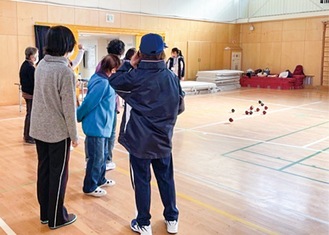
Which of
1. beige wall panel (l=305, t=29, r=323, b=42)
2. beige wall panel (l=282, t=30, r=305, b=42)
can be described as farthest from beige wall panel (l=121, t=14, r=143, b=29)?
beige wall panel (l=305, t=29, r=323, b=42)

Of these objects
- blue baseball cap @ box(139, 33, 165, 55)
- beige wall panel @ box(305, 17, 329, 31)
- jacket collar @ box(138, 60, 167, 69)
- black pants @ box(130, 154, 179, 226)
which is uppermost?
beige wall panel @ box(305, 17, 329, 31)

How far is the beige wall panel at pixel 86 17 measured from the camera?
A: 10.8 meters

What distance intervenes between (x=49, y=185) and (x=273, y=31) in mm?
14453

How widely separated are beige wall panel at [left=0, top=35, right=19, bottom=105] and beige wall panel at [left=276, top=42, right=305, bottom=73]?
10.6 m

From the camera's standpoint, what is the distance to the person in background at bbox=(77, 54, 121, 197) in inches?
127

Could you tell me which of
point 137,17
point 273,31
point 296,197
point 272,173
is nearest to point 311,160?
point 272,173

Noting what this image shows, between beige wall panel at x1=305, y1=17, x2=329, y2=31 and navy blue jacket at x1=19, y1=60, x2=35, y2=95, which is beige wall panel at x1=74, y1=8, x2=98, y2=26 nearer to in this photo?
navy blue jacket at x1=19, y1=60, x2=35, y2=95

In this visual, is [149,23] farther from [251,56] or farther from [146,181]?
[146,181]

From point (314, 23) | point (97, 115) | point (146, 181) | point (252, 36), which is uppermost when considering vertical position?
point (314, 23)

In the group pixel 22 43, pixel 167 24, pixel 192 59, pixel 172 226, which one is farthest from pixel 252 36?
pixel 172 226

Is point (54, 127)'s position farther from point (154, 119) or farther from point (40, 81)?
point (154, 119)

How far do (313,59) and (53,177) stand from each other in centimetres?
1377

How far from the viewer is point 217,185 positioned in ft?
12.6

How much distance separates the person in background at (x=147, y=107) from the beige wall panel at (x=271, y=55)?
13.8 meters
